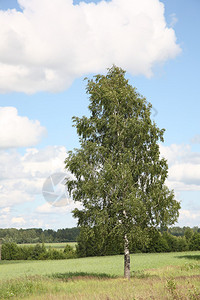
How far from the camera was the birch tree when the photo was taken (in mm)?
23609

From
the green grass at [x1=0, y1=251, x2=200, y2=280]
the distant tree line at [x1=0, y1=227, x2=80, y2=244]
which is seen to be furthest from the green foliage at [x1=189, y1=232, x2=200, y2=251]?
the distant tree line at [x1=0, y1=227, x2=80, y2=244]

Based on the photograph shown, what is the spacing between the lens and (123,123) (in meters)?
25.3

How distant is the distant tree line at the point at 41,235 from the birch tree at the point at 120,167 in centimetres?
11562

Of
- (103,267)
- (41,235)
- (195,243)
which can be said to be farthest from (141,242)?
(41,235)

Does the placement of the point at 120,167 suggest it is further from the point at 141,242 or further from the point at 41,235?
the point at 41,235

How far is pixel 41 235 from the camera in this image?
481 ft

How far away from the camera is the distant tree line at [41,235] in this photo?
450 feet

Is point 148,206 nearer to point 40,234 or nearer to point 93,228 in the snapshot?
point 93,228

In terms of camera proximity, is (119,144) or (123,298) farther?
(119,144)

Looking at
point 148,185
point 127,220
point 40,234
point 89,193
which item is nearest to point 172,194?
point 148,185

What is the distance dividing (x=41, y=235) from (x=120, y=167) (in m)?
130

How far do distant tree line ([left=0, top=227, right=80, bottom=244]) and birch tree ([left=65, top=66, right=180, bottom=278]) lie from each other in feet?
379

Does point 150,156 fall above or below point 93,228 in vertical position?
above

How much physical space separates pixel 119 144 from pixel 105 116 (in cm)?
265
